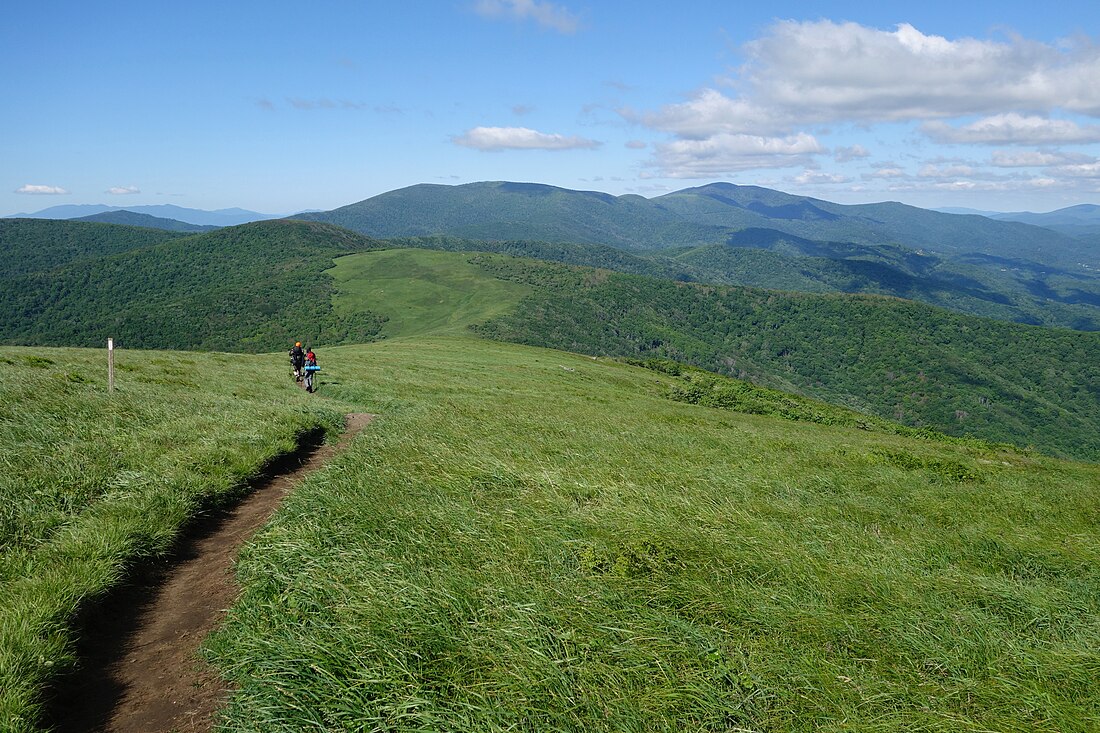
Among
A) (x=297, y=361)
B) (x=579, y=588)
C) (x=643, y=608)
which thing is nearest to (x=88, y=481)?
(x=579, y=588)

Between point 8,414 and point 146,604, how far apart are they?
700 centimetres

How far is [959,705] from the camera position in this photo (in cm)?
409

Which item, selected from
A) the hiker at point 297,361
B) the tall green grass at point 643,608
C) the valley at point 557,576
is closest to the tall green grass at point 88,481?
the valley at point 557,576

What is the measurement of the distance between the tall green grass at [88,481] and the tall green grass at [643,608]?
1.43m

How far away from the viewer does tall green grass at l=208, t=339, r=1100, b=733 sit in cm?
405

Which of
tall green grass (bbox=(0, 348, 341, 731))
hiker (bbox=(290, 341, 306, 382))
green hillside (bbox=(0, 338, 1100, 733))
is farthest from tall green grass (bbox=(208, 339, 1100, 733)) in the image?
hiker (bbox=(290, 341, 306, 382))

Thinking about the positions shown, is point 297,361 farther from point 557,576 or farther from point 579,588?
point 579,588

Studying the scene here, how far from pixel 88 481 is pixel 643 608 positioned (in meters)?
8.31

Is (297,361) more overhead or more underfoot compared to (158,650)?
more overhead

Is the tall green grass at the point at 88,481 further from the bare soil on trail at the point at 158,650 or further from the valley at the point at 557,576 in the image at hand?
the bare soil on trail at the point at 158,650

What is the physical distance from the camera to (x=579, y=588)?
5449mm

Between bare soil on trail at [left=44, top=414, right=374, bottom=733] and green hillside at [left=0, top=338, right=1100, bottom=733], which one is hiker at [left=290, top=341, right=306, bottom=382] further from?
bare soil on trail at [left=44, top=414, right=374, bottom=733]

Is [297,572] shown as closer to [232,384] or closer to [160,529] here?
[160,529]

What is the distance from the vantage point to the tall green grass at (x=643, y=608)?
405 centimetres
